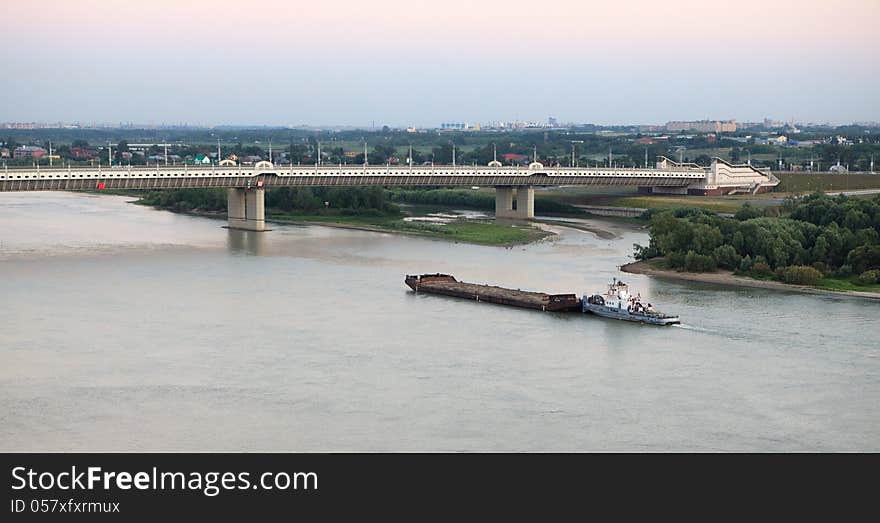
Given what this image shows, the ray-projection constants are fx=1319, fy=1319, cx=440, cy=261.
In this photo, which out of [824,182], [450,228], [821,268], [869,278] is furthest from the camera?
[824,182]

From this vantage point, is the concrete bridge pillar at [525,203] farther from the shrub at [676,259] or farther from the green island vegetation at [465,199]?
the shrub at [676,259]

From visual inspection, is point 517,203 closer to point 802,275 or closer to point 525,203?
point 525,203

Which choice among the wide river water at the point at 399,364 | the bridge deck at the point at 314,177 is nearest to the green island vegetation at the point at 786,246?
the wide river water at the point at 399,364

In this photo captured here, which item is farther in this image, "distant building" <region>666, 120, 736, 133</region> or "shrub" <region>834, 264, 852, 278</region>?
"distant building" <region>666, 120, 736, 133</region>

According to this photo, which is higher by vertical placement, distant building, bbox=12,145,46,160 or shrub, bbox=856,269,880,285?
distant building, bbox=12,145,46,160

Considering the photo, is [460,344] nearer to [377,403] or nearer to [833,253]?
[377,403]

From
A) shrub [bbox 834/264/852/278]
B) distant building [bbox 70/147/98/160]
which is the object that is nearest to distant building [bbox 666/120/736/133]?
distant building [bbox 70/147/98/160]

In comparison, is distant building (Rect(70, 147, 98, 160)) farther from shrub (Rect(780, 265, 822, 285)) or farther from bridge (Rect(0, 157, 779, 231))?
shrub (Rect(780, 265, 822, 285))

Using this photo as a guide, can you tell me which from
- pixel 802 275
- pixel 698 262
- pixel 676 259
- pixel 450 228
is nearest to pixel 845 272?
pixel 802 275
